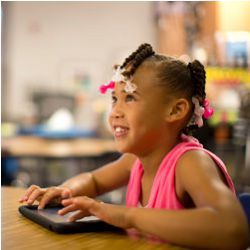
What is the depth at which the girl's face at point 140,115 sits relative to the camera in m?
1.04

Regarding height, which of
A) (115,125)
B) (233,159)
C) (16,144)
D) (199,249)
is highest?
(115,125)

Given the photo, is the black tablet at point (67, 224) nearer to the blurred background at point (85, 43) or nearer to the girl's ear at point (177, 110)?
→ the girl's ear at point (177, 110)

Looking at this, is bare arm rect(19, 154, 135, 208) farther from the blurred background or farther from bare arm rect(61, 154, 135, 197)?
the blurred background

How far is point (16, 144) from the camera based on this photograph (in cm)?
374

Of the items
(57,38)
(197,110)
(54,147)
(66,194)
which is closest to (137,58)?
(197,110)

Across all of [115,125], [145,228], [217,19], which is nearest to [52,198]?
[115,125]

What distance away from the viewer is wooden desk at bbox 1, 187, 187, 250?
79 centimetres

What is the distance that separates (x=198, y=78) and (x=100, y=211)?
0.36 metres

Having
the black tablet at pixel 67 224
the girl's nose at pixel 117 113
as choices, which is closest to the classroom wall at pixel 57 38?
the girl's nose at pixel 117 113

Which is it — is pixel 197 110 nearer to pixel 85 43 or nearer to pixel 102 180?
pixel 102 180

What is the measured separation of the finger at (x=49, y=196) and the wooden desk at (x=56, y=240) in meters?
0.10

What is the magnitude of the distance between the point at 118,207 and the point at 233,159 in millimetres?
3213

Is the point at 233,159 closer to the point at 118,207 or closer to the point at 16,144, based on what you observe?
the point at 16,144

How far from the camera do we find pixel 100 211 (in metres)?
0.90
